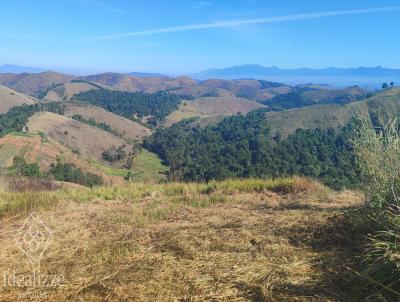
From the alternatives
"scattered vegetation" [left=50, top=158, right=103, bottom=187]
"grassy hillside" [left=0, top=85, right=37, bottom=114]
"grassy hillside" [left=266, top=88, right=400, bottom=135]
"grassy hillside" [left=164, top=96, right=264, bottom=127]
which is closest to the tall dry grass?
"scattered vegetation" [left=50, top=158, right=103, bottom=187]

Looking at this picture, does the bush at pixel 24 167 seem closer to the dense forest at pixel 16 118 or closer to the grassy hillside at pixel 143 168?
the grassy hillside at pixel 143 168

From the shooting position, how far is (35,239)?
202 inches

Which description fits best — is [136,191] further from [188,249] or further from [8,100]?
[8,100]

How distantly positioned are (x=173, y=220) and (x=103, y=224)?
1075 millimetres

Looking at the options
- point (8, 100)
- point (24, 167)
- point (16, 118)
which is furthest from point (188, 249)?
point (8, 100)

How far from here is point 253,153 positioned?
245ft

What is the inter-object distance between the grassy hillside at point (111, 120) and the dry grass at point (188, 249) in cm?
10774

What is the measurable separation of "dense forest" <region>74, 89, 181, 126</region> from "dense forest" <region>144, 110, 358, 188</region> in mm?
43574

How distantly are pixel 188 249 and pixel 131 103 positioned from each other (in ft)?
588

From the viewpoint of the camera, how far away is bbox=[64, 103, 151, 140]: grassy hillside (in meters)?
117

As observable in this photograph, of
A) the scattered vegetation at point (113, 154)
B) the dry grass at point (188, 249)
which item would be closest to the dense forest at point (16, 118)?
the scattered vegetation at point (113, 154)

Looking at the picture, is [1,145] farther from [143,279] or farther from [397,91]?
[397,91]

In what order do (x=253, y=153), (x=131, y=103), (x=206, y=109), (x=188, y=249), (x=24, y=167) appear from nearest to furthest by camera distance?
(x=188, y=249), (x=24, y=167), (x=253, y=153), (x=131, y=103), (x=206, y=109)

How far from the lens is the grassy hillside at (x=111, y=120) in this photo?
11718 centimetres
